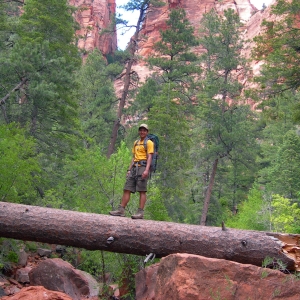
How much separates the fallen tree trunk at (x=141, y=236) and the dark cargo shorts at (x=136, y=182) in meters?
0.84

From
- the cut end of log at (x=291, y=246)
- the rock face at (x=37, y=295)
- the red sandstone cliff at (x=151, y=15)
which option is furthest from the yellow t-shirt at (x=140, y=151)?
the red sandstone cliff at (x=151, y=15)

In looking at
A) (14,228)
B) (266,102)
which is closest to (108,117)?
(266,102)

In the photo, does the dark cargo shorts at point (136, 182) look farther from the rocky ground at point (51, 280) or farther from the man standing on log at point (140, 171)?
the rocky ground at point (51, 280)

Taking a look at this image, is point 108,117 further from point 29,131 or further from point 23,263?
point 23,263

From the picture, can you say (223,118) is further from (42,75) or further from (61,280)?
(61,280)

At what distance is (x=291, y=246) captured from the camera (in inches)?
228

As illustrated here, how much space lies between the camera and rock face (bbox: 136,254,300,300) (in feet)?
15.2

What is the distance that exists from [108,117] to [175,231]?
18760mm

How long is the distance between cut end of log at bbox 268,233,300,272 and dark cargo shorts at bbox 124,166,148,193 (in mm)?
2361

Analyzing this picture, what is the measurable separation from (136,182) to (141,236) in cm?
129

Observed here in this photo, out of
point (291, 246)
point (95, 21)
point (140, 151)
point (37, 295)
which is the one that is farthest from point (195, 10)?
point (37, 295)

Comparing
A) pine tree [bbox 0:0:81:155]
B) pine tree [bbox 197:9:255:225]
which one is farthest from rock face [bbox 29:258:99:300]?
pine tree [bbox 197:9:255:225]

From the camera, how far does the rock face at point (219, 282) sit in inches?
182

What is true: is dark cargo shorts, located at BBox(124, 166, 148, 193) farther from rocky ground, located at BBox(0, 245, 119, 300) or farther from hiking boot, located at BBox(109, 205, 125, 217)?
rocky ground, located at BBox(0, 245, 119, 300)
